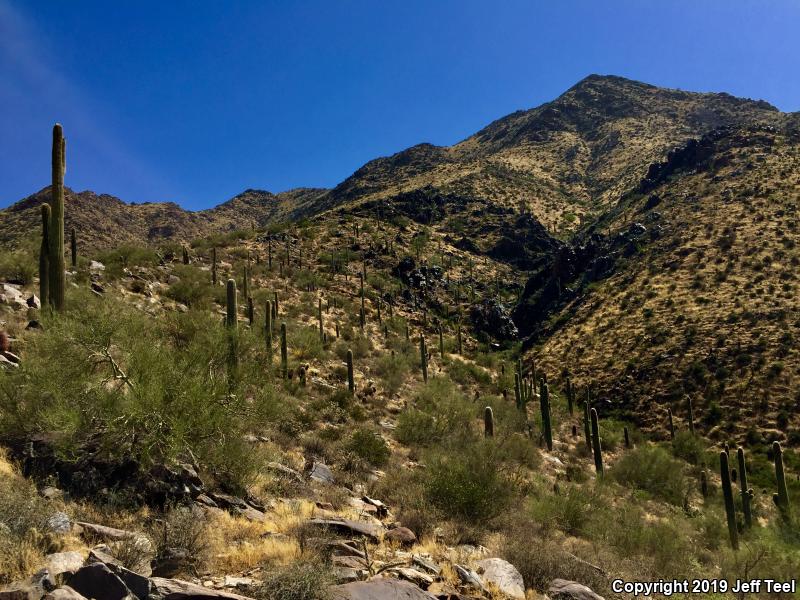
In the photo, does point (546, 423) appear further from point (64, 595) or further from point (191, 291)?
point (64, 595)

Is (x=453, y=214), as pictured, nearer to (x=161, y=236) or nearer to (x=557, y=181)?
(x=557, y=181)

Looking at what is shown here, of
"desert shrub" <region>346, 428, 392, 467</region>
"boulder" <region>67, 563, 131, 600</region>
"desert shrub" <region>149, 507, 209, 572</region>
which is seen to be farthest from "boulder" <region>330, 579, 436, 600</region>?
"desert shrub" <region>346, 428, 392, 467</region>

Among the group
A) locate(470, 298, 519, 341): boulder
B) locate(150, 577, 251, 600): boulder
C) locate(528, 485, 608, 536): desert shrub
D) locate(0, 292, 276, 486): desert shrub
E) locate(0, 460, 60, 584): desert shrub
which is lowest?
locate(528, 485, 608, 536): desert shrub

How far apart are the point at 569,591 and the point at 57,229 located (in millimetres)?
14171

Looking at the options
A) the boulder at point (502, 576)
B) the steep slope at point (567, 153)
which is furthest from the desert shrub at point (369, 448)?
the steep slope at point (567, 153)

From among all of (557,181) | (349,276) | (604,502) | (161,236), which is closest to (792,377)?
(604,502)

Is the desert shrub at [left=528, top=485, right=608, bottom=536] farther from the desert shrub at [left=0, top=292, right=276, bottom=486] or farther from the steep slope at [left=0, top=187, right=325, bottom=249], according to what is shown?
the steep slope at [left=0, top=187, right=325, bottom=249]

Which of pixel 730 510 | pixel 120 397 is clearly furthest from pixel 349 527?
pixel 730 510

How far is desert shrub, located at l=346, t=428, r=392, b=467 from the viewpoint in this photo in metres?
14.3

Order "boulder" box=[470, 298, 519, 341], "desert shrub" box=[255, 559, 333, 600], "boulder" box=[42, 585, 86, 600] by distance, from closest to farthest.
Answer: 1. "boulder" box=[42, 585, 86, 600]
2. "desert shrub" box=[255, 559, 333, 600]
3. "boulder" box=[470, 298, 519, 341]

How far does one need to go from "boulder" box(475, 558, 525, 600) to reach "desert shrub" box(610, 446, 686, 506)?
53.9 ft

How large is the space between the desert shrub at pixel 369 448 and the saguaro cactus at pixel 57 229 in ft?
26.7

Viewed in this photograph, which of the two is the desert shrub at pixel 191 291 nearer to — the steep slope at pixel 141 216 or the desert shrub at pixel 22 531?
the steep slope at pixel 141 216

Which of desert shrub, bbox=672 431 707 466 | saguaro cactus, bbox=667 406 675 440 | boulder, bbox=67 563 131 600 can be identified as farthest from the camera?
saguaro cactus, bbox=667 406 675 440
